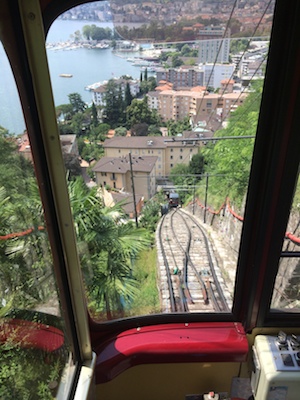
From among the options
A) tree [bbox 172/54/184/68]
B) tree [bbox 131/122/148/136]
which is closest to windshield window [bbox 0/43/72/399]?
tree [bbox 131/122/148/136]

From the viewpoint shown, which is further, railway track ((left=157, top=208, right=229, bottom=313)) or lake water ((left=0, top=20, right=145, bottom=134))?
railway track ((left=157, top=208, right=229, bottom=313))

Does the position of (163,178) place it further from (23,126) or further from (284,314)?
(284,314)

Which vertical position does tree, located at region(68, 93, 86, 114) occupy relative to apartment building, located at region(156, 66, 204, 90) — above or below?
below

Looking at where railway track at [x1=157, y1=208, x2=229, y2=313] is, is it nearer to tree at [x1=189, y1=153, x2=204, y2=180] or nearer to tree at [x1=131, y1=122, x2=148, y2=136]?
tree at [x1=189, y1=153, x2=204, y2=180]

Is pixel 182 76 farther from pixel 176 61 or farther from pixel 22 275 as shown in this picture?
pixel 22 275

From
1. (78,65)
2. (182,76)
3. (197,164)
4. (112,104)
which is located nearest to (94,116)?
(112,104)

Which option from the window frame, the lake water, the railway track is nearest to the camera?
the window frame
